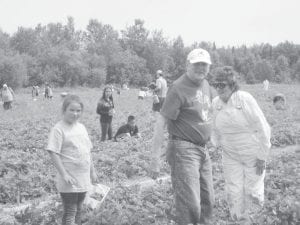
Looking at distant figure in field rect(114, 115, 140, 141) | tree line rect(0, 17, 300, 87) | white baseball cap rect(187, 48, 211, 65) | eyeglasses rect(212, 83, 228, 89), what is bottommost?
distant figure in field rect(114, 115, 140, 141)

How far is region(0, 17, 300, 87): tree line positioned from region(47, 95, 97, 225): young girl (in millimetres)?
44113

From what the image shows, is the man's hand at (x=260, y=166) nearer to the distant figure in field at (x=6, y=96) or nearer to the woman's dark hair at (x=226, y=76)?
the woman's dark hair at (x=226, y=76)

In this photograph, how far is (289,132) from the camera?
11664mm

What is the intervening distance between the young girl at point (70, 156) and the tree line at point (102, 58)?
44.1 metres

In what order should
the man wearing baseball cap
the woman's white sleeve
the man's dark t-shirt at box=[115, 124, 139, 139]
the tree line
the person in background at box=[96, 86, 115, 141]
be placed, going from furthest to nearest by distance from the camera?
1. the tree line
2. the man's dark t-shirt at box=[115, 124, 139, 139]
3. the person in background at box=[96, 86, 115, 141]
4. the woman's white sleeve
5. the man wearing baseball cap

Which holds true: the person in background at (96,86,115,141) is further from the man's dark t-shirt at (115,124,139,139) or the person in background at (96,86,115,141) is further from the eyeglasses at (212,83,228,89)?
the eyeglasses at (212,83,228,89)

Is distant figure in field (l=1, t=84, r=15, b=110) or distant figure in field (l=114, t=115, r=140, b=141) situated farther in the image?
distant figure in field (l=1, t=84, r=15, b=110)

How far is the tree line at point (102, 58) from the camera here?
57.9 meters

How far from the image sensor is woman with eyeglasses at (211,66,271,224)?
4504mm

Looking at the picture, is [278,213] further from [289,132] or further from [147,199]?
[289,132]

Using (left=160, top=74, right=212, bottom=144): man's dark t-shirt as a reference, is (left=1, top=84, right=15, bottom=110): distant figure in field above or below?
below

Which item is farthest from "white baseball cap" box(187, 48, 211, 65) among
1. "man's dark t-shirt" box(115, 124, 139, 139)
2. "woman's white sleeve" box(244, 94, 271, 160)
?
"man's dark t-shirt" box(115, 124, 139, 139)

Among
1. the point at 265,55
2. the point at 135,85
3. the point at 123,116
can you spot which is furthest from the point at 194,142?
the point at 265,55

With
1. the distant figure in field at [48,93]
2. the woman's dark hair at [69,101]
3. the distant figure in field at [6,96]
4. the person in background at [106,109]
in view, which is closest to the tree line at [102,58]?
the distant figure in field at [48,93]
